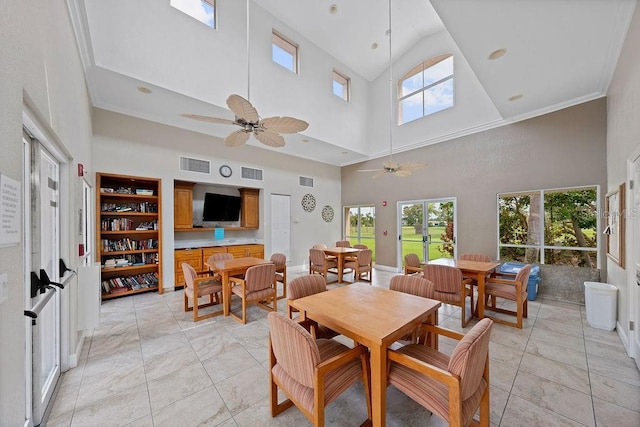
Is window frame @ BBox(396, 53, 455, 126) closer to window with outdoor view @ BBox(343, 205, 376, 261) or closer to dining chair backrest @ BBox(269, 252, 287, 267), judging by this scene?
window with outdoor view @ BBox(343, 205, 376, 261)

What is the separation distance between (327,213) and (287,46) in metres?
4.56

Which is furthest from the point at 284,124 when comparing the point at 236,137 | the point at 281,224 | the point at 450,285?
the point at 281,224

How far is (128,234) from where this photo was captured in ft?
15.8

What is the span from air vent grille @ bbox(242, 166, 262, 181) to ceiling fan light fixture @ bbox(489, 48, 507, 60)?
5.00m

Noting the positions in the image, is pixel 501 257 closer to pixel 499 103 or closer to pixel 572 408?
pixel 499 103

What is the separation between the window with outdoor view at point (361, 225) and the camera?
295 inches

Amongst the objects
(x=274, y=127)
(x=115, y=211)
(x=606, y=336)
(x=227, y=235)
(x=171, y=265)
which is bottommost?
(x=606, y=336)

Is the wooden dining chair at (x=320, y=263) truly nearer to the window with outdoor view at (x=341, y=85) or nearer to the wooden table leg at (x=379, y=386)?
the wooden table leg at (x=379, y=386)

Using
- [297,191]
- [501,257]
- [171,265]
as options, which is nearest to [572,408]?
[501,257]

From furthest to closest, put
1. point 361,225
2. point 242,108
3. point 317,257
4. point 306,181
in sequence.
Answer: point 361,225 → point 306,181 → point 317,257 → point 242,108

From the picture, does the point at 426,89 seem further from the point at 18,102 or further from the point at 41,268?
the point at 41,268

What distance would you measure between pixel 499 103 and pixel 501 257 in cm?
299

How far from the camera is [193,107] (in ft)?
14.1

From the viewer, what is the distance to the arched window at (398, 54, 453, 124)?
596cm
